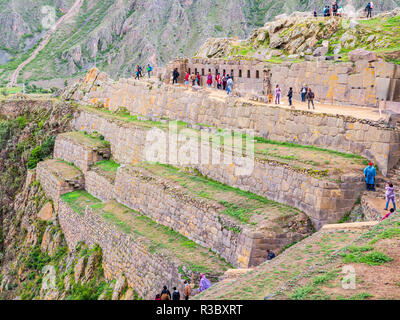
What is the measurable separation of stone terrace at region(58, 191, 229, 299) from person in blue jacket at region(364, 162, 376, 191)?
14.4ft

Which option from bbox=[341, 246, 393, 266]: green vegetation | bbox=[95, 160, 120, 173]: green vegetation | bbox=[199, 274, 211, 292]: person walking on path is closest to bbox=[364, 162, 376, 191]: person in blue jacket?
bbox=[341, 246, 393, 266]: green vegetation

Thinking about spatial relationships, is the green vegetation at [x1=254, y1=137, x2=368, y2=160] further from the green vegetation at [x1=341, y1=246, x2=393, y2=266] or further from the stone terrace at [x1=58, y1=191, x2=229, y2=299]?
the green vegetation at [x1=341, y1=246, x2=393, y2=266]

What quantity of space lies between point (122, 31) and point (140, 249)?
6534 centimetres

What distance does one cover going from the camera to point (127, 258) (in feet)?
51.7

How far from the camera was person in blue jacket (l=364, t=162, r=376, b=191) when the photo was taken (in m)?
13.1

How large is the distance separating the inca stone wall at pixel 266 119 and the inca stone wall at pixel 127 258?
6.24 metres

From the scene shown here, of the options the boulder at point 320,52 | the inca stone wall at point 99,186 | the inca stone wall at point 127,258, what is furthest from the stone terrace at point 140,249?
the boulder at point 320,52

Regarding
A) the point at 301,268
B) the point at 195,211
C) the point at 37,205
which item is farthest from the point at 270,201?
the point at 37,205

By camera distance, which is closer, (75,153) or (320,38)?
(320,38)

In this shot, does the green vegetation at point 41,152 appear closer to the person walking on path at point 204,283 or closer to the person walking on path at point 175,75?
the person walking on path at point 175,75

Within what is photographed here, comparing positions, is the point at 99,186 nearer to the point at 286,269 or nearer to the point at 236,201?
the point at 236,201

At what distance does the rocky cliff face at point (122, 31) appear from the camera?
70.1m

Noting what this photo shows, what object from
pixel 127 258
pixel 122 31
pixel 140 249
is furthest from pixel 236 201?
pixel 122 31

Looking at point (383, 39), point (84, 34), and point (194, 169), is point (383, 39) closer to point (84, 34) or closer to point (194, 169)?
point (194, 169)
